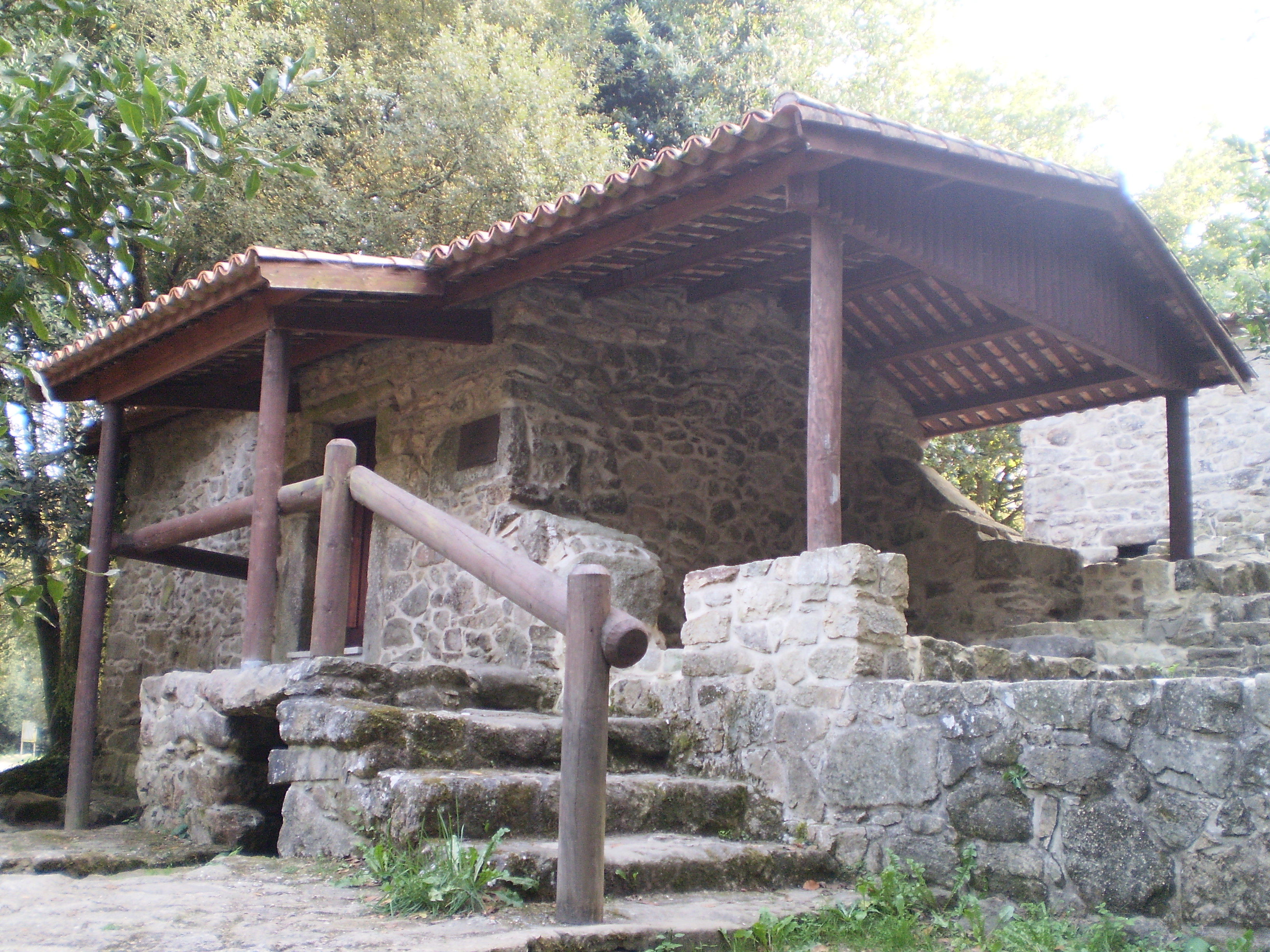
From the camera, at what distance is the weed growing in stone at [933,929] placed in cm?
325

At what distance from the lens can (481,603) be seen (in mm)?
6555

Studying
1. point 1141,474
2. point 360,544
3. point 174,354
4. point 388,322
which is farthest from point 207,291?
point 1141,474

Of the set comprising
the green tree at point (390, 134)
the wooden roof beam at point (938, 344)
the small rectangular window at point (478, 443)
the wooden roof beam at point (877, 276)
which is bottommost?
the small rectangular window at point (478, 443)

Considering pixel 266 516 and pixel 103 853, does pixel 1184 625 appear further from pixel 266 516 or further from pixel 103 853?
pixel 103 853

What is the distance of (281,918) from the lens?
10.1 feet

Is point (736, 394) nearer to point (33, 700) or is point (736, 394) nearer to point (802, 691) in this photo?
point (802, 691)

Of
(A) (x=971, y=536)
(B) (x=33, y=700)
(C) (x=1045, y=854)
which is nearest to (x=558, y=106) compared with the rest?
(A) (x=971, y=536)

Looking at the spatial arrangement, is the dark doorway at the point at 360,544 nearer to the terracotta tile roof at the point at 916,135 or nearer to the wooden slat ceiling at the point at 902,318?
the wooden slat ceiling at the point at 902,318

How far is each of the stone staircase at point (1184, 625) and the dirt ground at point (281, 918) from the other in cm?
368

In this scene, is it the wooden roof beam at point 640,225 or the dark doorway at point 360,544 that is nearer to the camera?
the wooden roof beam at point 640,225

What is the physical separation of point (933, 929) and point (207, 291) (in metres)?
4.87

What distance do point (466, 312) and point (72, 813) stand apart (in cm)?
391

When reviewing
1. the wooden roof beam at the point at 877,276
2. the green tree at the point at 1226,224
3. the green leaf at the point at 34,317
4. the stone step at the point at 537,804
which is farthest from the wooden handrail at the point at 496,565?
the green tree at the point at 1226,224

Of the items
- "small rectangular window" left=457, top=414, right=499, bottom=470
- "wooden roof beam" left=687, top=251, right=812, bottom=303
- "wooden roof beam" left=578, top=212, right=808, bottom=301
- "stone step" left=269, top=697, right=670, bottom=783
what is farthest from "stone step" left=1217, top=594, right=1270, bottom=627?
"small rectangular window" left=457, top=414, right=499, bottom=470
